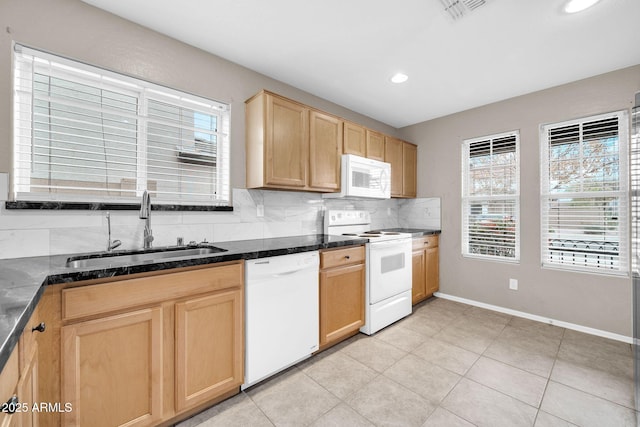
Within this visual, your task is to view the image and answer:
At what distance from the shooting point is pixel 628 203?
253 cm

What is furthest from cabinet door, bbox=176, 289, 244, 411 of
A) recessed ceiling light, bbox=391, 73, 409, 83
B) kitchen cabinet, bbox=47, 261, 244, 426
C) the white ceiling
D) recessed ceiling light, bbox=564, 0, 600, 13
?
recessed ceiling light, bbox=564, 0, 600, 13

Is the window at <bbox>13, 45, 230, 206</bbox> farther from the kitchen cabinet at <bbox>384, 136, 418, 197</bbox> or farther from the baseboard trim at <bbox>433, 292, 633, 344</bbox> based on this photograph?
the baseboard trim at <bbox>433, 292, 633, 344</bbox>

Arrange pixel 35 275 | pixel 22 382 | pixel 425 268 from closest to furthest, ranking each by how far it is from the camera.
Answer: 1. pixel 22 382
2. pixel 35 275
3. pixel 425 268

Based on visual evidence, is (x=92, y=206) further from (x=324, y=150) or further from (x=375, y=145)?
(x=375, y=145)

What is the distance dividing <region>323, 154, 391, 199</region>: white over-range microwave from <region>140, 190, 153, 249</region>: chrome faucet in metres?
1.76

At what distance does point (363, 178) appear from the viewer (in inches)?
122

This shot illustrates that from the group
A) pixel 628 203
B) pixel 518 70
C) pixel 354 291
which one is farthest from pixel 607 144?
pixel 354 291

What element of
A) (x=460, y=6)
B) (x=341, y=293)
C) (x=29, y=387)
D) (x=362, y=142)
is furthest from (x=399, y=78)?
(x=29, y=387)

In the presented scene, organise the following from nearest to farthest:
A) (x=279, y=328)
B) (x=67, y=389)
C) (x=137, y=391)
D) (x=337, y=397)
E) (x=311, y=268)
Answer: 1. (x=67, y=389)
2. (x=137, y=391)
3. (x=337, y=397)
4. (x=279, y=328)
5. (x=311, y=268)

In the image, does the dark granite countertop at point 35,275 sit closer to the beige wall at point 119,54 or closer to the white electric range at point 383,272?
the beige wall at point 119,54

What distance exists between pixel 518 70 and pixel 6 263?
4003 millimetres

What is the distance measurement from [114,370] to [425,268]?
324 cm

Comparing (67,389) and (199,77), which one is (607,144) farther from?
(67,389)

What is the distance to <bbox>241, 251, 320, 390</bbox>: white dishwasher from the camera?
1.83 meters
